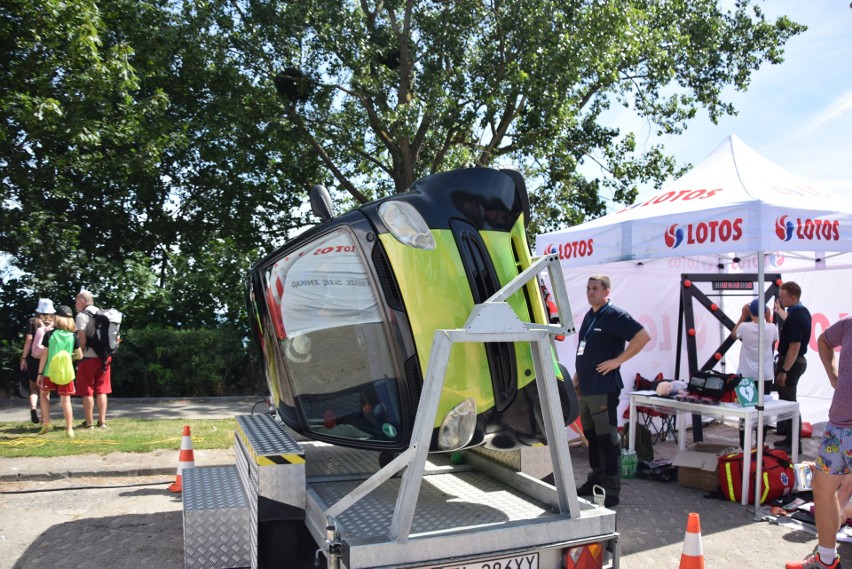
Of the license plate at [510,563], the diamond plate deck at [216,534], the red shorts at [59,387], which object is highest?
the red shorts at [59,387]

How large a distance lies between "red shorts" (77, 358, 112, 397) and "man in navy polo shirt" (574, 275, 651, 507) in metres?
6.25

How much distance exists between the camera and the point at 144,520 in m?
5.48

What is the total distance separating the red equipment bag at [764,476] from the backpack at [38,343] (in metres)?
8.20

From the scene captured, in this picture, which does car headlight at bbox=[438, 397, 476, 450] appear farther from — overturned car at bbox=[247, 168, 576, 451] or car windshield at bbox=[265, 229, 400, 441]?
car windshield at bbox=[265, 229, 400, 441]

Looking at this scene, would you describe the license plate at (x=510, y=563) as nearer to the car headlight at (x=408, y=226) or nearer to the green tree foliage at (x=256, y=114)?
the car headlight at (x=408, y=226)

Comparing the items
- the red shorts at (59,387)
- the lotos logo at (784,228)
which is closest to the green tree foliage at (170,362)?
the red shorts at (59,387)

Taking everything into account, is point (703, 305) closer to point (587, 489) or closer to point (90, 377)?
point (587, 489)

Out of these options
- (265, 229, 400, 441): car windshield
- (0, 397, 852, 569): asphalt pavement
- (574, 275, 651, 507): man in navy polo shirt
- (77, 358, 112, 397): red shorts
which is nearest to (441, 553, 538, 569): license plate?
(265, 229, 400, 441): car windshield

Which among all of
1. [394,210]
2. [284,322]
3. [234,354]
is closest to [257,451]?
[284,322]

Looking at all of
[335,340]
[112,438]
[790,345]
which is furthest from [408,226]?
[112,438]

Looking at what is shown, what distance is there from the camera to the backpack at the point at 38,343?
29.2ft

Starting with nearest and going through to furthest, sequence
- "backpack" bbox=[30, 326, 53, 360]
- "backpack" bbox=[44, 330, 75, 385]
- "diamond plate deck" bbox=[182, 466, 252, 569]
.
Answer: "diamond plate deck" bbox=[182, 466, 252, 569]
"backpack" bbox=[44, 330, 75, 385]
"backpack" bbox=[30, 326, 53, 360]

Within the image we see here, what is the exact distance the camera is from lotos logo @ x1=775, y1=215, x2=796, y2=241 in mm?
5812

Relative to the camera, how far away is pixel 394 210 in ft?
11.1
